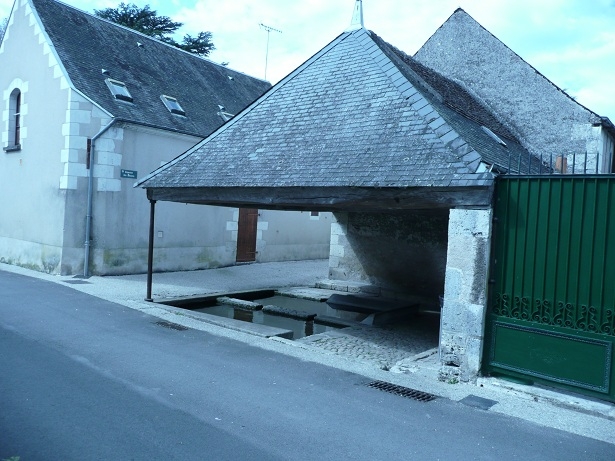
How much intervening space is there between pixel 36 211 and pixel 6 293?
402cm

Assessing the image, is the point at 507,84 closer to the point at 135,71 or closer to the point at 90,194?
the point at 135,71

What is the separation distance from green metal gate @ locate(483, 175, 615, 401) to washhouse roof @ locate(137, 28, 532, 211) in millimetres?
518

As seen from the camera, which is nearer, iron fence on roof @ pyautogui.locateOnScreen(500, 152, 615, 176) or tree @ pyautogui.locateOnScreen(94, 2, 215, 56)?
iron fence on roof @ pyautogui.locateOnScreen(500, 152, 615, 176)

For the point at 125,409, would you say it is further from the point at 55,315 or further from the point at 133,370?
the point at 55,315

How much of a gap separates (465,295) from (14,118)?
1376 centimetres

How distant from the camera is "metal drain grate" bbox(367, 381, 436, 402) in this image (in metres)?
5.21

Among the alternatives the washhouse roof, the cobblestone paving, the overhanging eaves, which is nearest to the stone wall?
the cobblestone paving

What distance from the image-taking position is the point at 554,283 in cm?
531

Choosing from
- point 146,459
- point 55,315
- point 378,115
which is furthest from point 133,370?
point 378,115

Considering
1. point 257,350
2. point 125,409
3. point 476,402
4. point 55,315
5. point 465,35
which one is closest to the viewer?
point 125,409

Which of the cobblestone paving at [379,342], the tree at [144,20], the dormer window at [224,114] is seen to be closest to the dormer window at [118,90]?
the dormer window at [224,114]

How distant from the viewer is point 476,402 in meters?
5.14

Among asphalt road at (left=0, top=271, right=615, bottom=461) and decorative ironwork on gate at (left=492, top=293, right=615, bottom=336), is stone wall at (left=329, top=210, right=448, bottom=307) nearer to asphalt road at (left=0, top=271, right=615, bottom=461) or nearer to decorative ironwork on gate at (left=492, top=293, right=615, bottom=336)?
decorative ironwork on gate at (left=492, top=293, right=615, bottom=336)

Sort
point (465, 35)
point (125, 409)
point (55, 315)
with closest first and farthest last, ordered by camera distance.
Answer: point (125, 409), point (55, 315), point (465, 35)
